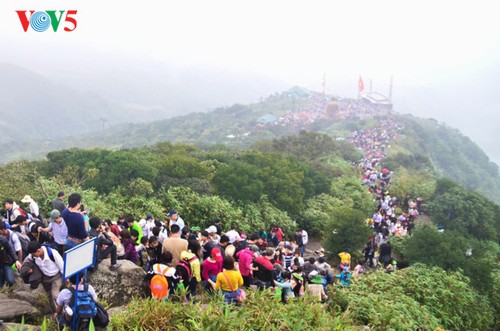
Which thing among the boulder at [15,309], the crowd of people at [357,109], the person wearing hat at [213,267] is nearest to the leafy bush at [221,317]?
the person wearing hat at [213,267]

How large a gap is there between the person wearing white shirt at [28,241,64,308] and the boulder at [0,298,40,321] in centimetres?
37

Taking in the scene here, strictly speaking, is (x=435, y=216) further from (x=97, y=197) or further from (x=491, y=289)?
(x=97, y=197)

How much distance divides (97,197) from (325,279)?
11811mm

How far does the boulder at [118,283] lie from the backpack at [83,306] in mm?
1941

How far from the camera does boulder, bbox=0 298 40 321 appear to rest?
5.84m

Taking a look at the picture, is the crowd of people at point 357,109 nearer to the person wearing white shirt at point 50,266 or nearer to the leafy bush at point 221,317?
the leafy bush at point 221,317

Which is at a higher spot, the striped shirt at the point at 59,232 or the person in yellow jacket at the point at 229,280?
the striped shirt at the point at 59,232

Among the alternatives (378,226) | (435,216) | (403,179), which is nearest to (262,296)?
(378,226)

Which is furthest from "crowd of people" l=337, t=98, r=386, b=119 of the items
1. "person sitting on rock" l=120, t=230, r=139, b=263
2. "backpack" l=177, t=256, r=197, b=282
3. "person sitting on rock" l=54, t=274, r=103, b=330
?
"person sitting on rock" l=54, t=274, r=103, b=330

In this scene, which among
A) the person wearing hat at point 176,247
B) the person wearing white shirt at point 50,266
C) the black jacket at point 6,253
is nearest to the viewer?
the person wearing white shirt at point 50,266

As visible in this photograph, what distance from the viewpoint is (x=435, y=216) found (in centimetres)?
Answer: 2430

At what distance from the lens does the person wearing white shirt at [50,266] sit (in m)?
5.83

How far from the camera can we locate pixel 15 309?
6004mm

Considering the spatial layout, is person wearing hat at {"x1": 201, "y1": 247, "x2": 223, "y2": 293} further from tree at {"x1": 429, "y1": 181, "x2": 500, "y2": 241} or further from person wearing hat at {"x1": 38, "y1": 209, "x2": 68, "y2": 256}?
tree at {"x1": 429, "y1": 181, "x2": 500, "y2": 241}
